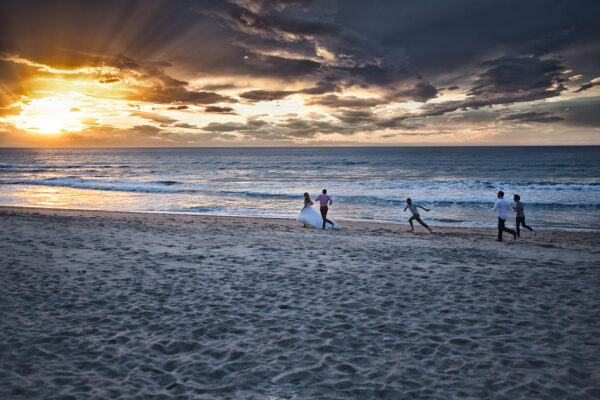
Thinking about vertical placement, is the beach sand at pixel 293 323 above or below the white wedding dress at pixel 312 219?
below

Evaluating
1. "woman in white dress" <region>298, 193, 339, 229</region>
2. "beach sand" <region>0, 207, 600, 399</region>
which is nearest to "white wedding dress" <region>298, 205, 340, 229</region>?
"woman in white dress" <region>298, 193, 339, 229</region>

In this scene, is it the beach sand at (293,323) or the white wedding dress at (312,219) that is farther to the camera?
the white wedding dress at (312,219)

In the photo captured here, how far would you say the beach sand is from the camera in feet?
13.0

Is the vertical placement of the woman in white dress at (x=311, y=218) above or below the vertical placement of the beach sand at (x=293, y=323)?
above

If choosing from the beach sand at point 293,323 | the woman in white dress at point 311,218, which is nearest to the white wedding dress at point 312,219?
the woman in white dress at point 311,218

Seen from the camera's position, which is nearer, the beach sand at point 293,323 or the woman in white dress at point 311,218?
the beach sand at point 293,323

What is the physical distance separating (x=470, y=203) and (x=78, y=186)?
39229 mm

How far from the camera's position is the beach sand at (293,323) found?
397 centimetres

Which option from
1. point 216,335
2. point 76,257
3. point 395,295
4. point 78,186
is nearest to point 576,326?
Answer: point 395,295

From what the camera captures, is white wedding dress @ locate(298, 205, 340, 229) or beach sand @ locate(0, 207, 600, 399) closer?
beach sand @ locate(0, 207, 600, 399)

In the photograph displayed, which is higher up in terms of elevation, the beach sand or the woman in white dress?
the woman in white dress

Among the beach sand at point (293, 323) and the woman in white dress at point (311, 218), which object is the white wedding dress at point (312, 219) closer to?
the woman in white dress at point (311, 218)

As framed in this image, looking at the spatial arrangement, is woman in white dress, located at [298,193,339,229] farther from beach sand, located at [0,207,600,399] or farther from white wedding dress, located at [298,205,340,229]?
beach sand, located at [0,207,600,399]

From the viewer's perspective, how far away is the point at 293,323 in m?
5.50
